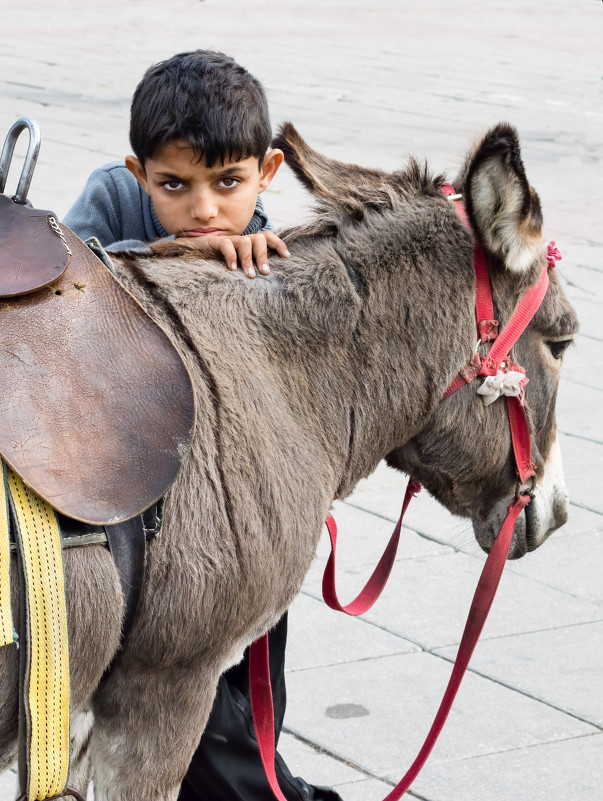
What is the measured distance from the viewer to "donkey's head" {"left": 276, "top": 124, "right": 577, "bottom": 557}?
2.15 metres

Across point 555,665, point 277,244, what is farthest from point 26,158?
point 555,665

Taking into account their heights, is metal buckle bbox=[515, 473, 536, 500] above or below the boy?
below

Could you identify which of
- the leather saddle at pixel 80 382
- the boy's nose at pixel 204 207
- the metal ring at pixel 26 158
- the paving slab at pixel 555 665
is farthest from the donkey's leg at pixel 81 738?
the paving slab at pixel 555 665

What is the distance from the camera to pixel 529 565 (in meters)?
4.34

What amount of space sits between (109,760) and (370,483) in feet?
10.0

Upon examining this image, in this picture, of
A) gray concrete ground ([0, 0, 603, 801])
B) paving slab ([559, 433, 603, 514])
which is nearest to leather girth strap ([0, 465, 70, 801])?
gray concrete ground ([0, 0, 603, 801])

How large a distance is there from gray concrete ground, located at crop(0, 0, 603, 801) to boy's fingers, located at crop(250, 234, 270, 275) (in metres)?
0.34

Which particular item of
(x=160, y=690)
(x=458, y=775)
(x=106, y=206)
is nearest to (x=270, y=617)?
(x=160, y=690)

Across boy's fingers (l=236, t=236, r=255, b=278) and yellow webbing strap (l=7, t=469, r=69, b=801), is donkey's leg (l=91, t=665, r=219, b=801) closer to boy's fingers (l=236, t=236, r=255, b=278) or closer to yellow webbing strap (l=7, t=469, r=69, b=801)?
yellow webbing strap (l=7, t=469, r=69, b=801)

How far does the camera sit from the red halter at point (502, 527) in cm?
224

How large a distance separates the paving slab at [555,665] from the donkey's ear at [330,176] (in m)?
2.00

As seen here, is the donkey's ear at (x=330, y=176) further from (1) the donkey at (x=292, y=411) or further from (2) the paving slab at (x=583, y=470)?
(2) the paving slab at (x=583, y=470)

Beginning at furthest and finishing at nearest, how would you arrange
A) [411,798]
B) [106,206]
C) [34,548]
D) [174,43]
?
[174,43] < [411,798] < [106,206] < [34,548]

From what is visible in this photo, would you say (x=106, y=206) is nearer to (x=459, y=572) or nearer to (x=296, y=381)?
(x=296, y=381)
